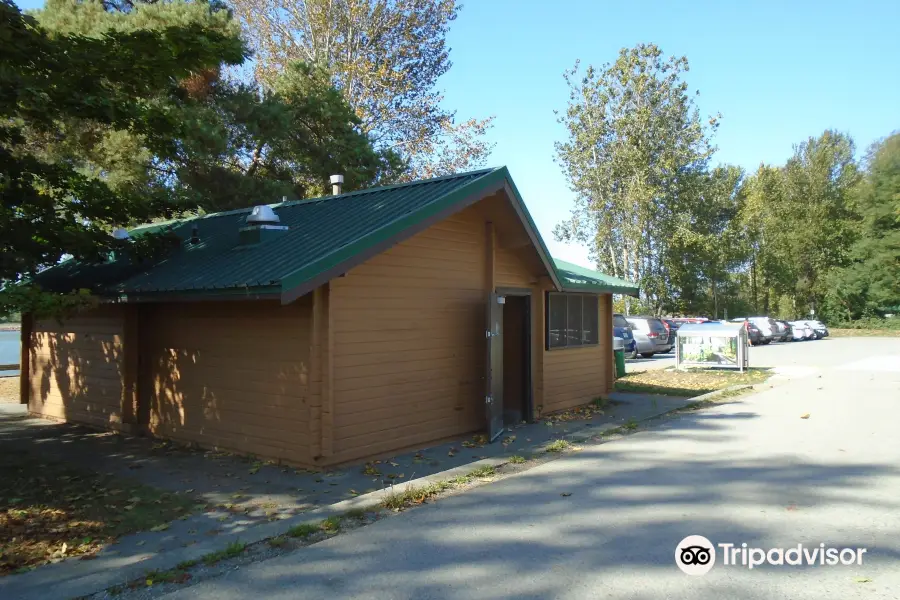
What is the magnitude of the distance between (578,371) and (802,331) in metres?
37.8

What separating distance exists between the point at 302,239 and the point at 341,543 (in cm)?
451

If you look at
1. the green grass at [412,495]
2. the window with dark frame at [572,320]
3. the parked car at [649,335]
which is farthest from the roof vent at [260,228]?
the parked car at [649,335]

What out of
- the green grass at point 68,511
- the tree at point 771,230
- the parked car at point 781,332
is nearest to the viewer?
the green grass at point 68,511

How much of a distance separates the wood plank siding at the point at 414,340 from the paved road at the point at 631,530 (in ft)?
6.44

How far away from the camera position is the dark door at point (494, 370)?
9.55 meters

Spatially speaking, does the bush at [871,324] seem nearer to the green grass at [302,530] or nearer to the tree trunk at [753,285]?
the tree trunk at [753,285]

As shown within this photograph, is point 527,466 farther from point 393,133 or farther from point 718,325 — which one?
point 393,133

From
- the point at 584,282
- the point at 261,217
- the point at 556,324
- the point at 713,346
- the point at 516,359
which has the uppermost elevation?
the point at 261,217

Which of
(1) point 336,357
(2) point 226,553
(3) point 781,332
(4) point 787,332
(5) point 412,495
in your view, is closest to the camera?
(2) point 226,553

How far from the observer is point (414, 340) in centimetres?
910

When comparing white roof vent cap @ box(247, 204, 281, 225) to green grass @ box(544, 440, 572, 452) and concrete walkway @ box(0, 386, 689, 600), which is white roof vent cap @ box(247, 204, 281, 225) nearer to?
concrete walkway @ box(0, 386, 689, 600)

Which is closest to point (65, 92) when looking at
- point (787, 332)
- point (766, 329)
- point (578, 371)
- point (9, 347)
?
point (578, 371)

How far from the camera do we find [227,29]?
56.3 feet

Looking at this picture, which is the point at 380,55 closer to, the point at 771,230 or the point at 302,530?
the point at 302,530
